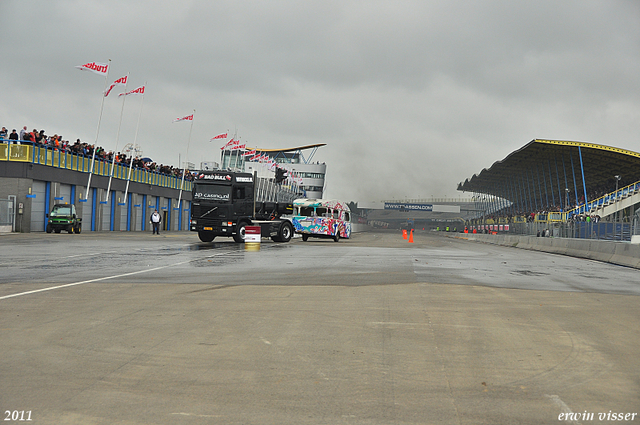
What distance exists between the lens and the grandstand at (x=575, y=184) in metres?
37.1

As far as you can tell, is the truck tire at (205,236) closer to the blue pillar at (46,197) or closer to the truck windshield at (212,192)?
the truck windshield at (212,192)

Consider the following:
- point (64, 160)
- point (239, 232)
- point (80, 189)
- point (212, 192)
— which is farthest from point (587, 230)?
point (80, 189)

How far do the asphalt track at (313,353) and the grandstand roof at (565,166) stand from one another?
202 ft

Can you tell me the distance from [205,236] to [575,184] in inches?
2364

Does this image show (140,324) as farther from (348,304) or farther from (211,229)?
(211,229)

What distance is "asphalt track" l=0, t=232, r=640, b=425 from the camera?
4.28 m

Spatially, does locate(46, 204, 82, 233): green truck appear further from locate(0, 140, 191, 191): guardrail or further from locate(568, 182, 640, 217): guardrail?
locate(568, 182, 640, 217): guardrail

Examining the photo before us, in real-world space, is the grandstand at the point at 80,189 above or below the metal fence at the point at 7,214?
above

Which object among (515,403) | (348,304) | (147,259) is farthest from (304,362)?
(147,259)

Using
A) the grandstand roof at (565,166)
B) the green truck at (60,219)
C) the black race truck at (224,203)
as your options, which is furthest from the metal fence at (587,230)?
the green truck at (60,219)

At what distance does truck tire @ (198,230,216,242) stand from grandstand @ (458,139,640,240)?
66.0ft

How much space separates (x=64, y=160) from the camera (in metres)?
44.6

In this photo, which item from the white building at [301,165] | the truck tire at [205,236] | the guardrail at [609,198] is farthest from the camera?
the white building at [301,165]

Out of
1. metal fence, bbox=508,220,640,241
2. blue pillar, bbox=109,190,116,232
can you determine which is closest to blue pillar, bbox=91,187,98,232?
blue pillar, bbox=109,190,116,232
